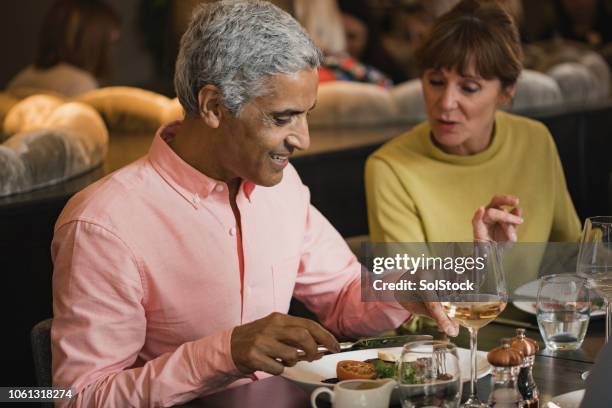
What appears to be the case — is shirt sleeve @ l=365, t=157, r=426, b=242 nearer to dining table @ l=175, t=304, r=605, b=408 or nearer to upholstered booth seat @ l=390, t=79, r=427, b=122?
dining table @ l=175, t=304, r=605, b=408

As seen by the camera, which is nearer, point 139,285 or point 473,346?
point 473,346

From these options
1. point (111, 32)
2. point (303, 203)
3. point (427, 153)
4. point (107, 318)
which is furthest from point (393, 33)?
point (107, 318)

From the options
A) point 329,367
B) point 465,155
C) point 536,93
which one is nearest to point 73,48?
point 536,93

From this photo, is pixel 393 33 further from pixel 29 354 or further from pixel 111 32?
pixel 29 354

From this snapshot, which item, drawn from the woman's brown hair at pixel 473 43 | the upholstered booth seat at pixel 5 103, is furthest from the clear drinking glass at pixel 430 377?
the upholstered booth seat at pixel 5 103

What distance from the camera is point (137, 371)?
5.58ft

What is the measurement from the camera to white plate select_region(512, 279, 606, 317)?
6.51 feet

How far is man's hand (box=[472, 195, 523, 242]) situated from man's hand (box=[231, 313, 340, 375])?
71 cm

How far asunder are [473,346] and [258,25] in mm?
647

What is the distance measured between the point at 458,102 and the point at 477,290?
1095 millimetres

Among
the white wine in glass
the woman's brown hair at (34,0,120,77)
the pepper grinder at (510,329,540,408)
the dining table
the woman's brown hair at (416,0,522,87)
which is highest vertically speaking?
the woman's brown hair at (34,0,120,77)

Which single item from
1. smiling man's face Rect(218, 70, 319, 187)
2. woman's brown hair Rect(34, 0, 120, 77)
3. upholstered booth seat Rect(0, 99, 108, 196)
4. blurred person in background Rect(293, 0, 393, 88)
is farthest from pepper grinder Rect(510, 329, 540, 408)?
blurred person in background Rect(293, 0, 393, 88)

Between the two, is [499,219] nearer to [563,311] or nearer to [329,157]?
[563,311]

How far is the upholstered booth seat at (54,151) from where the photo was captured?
288 cm
